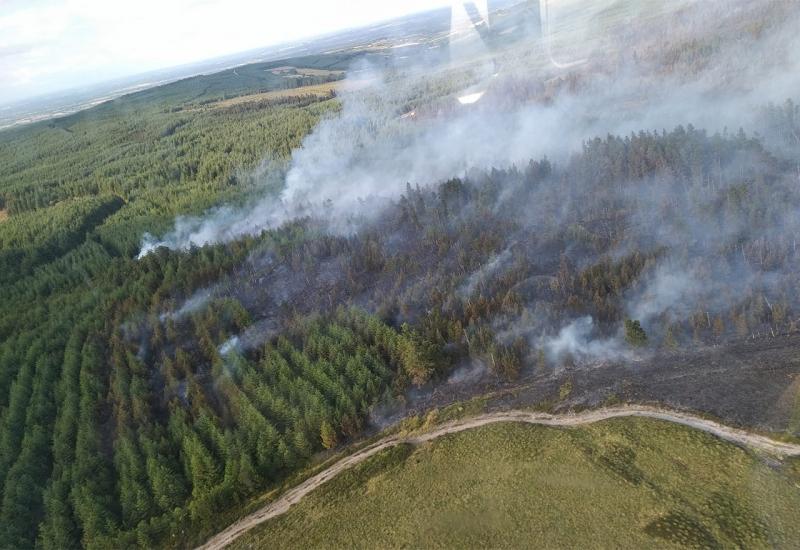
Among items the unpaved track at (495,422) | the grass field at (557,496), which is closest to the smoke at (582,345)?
the unpaved track at (495,422)

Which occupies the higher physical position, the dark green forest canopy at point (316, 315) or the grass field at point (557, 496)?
the dark green forest canopy at point (316, 315)

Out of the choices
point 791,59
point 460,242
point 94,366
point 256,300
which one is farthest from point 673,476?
point 791,59

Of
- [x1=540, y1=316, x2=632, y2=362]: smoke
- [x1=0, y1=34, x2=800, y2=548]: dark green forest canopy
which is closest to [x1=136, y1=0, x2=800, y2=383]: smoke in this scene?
[x1=540, y1=316, x2=632, y2=362]: smoke

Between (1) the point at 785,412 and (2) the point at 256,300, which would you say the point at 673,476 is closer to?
(1) the point at 785,412

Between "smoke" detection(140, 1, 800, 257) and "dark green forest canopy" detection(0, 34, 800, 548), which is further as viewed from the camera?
"smoke" detection(140, 1, 800, 257)

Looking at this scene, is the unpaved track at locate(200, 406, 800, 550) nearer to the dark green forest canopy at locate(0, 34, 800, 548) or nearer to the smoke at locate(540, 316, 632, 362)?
the dark green forest canopy at locate(0, 34, 800, 548)

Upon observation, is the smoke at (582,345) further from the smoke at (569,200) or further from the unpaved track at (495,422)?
the unpaved track at (495,422)
